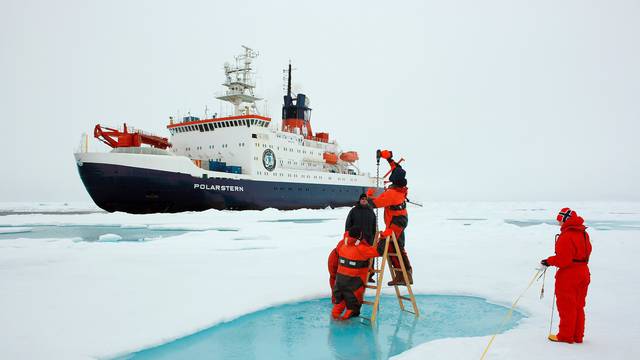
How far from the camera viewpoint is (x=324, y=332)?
366 cm

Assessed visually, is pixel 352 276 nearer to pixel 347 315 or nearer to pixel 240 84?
pixel 347 315

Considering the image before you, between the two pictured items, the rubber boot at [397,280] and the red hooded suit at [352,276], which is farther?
the rubber boot at [397,280]

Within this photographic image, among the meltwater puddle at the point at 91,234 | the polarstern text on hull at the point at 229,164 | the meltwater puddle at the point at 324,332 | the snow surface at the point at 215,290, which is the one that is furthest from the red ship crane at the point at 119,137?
the meltwater puddle at the point at 324,332

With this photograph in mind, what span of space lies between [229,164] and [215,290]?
68.5ft

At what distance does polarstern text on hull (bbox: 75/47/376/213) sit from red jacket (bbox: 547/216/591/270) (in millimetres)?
19910

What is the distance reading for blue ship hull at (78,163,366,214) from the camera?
19.3m

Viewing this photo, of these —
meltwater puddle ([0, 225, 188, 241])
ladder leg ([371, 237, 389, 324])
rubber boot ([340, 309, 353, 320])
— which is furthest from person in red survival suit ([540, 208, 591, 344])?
meltwater puddle ([0, 225, 188, 241])

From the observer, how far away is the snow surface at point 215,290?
314cm

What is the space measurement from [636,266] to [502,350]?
19.6 feet

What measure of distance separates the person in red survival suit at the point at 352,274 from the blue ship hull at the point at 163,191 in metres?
18.2

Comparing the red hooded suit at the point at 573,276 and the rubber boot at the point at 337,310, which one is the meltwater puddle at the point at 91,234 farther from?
the red hooded suit at the point at 573,276

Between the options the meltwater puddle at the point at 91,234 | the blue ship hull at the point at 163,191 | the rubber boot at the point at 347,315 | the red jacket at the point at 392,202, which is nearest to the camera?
the rubber boot at the point at 347,315

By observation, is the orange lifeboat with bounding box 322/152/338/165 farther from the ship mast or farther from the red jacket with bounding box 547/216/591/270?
the red jacket with bounding box 547/216/591/270

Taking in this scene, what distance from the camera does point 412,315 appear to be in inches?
165
